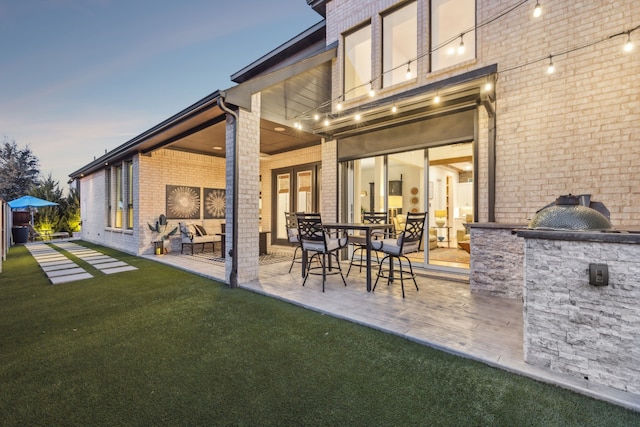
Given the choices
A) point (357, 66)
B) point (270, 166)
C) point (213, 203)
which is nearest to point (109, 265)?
point (213, 203)

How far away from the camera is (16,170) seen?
21.3m

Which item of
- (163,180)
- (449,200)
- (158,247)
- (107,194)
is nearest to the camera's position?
(158,247)

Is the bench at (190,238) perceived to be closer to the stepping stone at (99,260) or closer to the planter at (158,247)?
the planter at (158,247)

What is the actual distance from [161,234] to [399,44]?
812 cm

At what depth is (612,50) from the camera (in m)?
3.37

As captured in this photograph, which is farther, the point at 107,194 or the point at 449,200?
the point at 107,194

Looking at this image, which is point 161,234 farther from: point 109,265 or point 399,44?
point 399,44

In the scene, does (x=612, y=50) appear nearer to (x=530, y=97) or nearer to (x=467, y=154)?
(x=530, y=97)

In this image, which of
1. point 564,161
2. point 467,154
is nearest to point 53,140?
point 467,154

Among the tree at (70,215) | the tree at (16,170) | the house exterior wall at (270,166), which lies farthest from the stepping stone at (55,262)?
the tree at (16,170)

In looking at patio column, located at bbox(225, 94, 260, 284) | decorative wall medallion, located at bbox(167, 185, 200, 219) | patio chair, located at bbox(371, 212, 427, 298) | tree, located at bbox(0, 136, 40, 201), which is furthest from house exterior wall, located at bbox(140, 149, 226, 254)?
tree, located at bbox(0, 136, 40, 201)

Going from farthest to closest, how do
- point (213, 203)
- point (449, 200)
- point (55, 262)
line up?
1. point (449, 200)
2. point (213, 203)
3. point (55, 262)

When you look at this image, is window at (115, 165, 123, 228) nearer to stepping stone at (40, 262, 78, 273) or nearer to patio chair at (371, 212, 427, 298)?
stepping stone at (40, 262, 78, 273)

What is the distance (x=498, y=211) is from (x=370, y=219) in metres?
2.37
